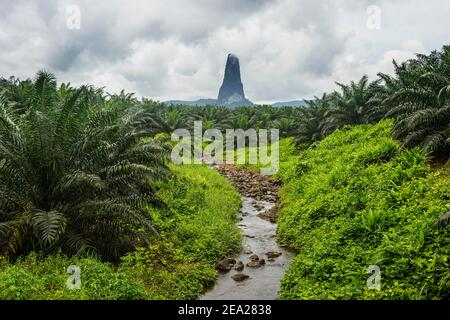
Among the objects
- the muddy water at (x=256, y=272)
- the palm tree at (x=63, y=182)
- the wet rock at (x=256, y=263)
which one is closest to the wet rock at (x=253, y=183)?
the muddy water at (x=256, y=272)

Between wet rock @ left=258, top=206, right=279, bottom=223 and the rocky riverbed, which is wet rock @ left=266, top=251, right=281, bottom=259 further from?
wet rock @ left=258, top=206, right=279, bottom=223

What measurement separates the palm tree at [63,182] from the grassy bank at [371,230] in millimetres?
3310

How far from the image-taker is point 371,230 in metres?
7.44

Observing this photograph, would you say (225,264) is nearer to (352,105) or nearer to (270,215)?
(270,215)

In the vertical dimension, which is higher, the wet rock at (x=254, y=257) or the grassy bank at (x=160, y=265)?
the grassy bank at (x=160, y=265)

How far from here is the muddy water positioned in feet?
23.5

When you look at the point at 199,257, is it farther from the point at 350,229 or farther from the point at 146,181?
the point at 350,229

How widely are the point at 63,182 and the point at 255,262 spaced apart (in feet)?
14.4

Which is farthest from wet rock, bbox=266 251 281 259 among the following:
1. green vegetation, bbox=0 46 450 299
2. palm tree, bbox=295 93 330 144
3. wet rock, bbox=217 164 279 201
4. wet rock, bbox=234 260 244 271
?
palm tree, bbox=295 93 330 144

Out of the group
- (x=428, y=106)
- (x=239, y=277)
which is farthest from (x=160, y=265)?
(x=428, y=106)

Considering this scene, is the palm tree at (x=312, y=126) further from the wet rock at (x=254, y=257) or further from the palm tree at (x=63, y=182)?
the palm tree at (x=63, y=182)

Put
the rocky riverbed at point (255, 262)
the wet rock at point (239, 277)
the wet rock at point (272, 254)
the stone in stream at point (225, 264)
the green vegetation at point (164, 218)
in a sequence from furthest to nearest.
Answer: the wet rock at point (272, 254) → the stone in stream at point (225, 264) → the wet rock at point (239, 277) → the rocky riverbed at point (255, 262) → the green vegetation at point (164, 218)

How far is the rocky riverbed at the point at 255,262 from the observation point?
23.8 ft
